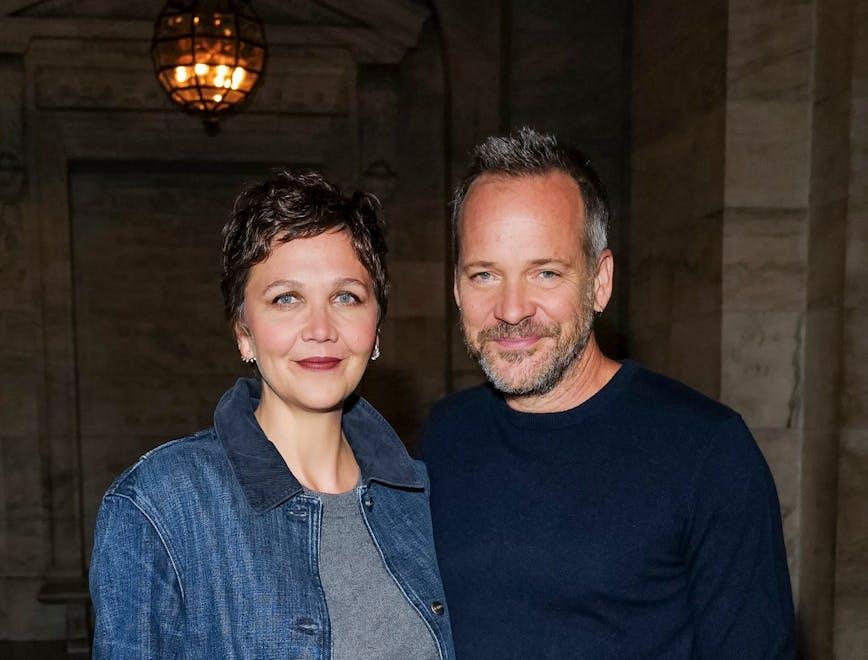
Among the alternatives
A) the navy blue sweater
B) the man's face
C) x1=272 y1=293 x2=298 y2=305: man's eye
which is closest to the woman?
x1=272 y1=293 x2=298 y2=305: man's eye

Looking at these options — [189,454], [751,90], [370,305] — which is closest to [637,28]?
[751,90]

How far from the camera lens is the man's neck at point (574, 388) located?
6.79ft

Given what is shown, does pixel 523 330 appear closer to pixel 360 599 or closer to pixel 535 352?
pixel 535 352

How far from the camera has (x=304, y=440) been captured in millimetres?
1972

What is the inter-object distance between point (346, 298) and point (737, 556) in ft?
3.39

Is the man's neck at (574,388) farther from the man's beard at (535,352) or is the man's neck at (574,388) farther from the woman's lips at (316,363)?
the woman's lips at (316,363)

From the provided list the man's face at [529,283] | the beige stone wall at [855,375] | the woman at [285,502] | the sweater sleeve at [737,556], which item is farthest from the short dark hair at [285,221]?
the beige stone wall at [855,375]

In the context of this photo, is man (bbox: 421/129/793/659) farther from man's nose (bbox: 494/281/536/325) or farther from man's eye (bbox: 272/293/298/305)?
man's eye (bbox: 272/293/298/305)

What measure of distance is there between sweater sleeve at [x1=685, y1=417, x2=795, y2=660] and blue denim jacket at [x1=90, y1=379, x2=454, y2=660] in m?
0.60

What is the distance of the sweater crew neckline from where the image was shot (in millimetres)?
2035

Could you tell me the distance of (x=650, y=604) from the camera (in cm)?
190

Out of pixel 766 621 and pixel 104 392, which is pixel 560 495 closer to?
pixel 766 621

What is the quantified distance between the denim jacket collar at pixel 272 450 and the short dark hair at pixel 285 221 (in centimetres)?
20

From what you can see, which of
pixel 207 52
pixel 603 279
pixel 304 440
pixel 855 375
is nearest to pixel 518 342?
pixel 603 279
